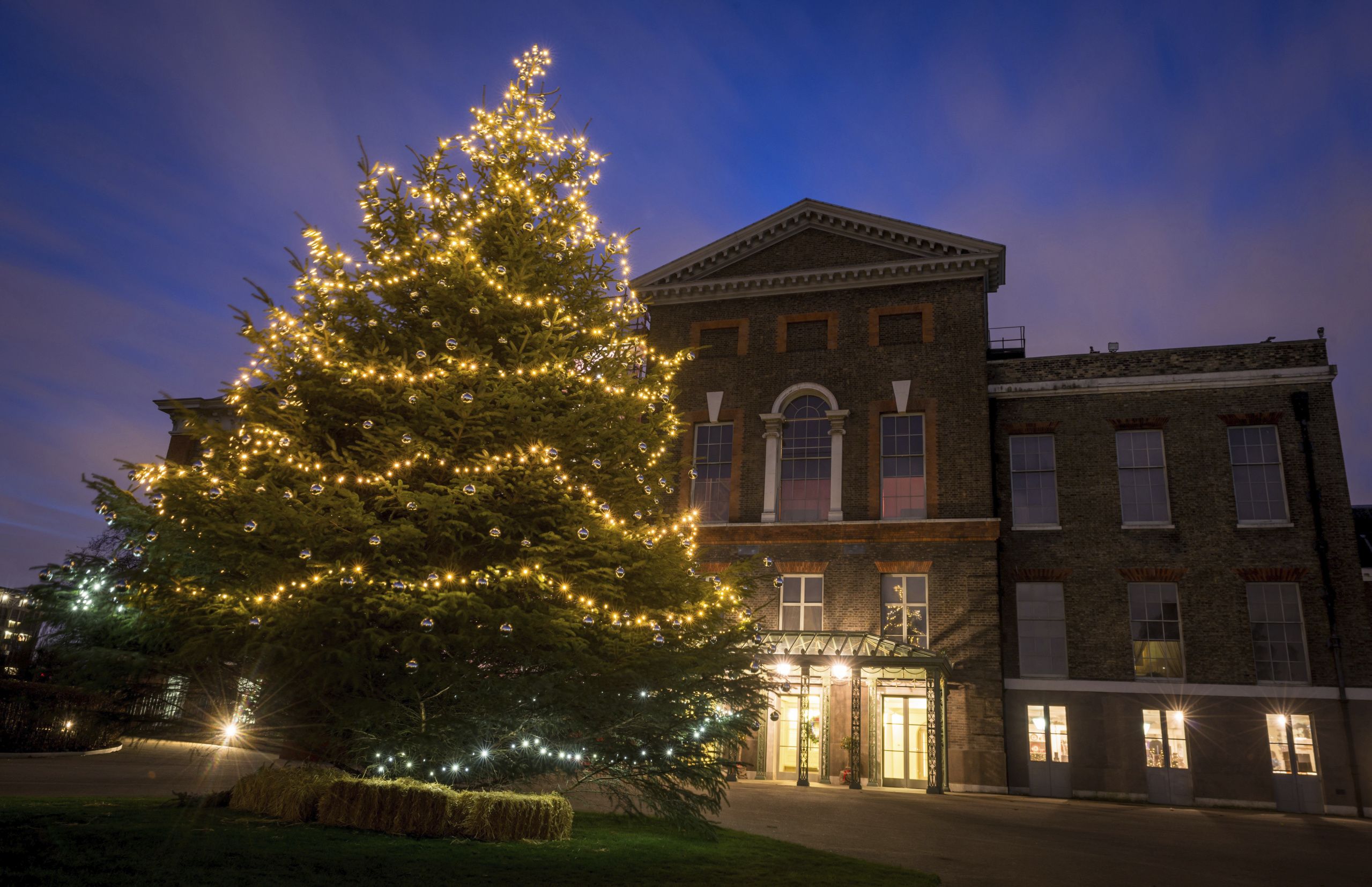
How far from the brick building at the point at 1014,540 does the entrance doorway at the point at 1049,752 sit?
0.05 metres

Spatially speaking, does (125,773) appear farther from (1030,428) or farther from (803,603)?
(1030,428)

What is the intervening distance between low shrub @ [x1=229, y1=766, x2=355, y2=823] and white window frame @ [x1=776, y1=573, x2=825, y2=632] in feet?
53.5

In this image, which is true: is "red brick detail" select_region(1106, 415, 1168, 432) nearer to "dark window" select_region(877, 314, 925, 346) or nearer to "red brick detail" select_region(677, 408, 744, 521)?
"dark window" select_region(877, 314, 925, 346)

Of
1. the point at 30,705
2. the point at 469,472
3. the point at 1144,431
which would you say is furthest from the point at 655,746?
the point at 1144,431

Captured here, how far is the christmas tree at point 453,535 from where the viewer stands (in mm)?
8531

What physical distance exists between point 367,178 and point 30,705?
1311 centimetres

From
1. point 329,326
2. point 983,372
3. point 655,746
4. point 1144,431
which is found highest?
point 983,372

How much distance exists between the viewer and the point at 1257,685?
847 inches

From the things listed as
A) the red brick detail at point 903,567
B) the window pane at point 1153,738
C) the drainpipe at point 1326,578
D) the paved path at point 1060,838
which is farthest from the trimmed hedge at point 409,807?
the drainpipe at point 1326,578

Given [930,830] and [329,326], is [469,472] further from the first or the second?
[930,830]

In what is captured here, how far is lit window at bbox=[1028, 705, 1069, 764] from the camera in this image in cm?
2220

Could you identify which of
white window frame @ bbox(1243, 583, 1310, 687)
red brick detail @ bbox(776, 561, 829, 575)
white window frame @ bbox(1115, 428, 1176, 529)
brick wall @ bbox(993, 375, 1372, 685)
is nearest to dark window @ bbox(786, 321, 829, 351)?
brick wall @ bbox(993, 375, 1372, 685)

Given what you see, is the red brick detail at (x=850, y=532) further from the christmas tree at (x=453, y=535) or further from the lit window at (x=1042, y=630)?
the christmas tree at (x=453, y=535)

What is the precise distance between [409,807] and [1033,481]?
2062 centimetres
